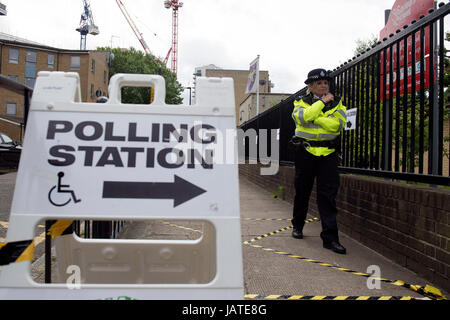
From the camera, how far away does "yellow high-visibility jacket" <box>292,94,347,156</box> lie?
453 centimetres

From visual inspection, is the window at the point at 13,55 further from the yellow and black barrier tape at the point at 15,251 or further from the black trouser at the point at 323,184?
the yellow and black barrier tape at the point at 15,251

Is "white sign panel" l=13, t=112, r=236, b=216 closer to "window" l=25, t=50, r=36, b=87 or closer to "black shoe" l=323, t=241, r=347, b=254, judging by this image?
"black shoe" l=323, t=241, r=347, b=254

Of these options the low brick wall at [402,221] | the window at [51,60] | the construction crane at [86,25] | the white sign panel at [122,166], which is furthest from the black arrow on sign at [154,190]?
the construction crane at [86,25]

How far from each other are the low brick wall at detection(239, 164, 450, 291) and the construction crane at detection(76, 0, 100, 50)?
99.0m

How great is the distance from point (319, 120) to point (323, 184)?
2.53ft

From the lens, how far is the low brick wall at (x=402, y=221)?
11.2 ft

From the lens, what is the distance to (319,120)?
179 inches

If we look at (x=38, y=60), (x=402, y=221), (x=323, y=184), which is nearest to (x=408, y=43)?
(x=323, y=184)

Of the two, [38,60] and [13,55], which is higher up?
[13,55]

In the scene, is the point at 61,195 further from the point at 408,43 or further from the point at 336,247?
the point at 408,43
